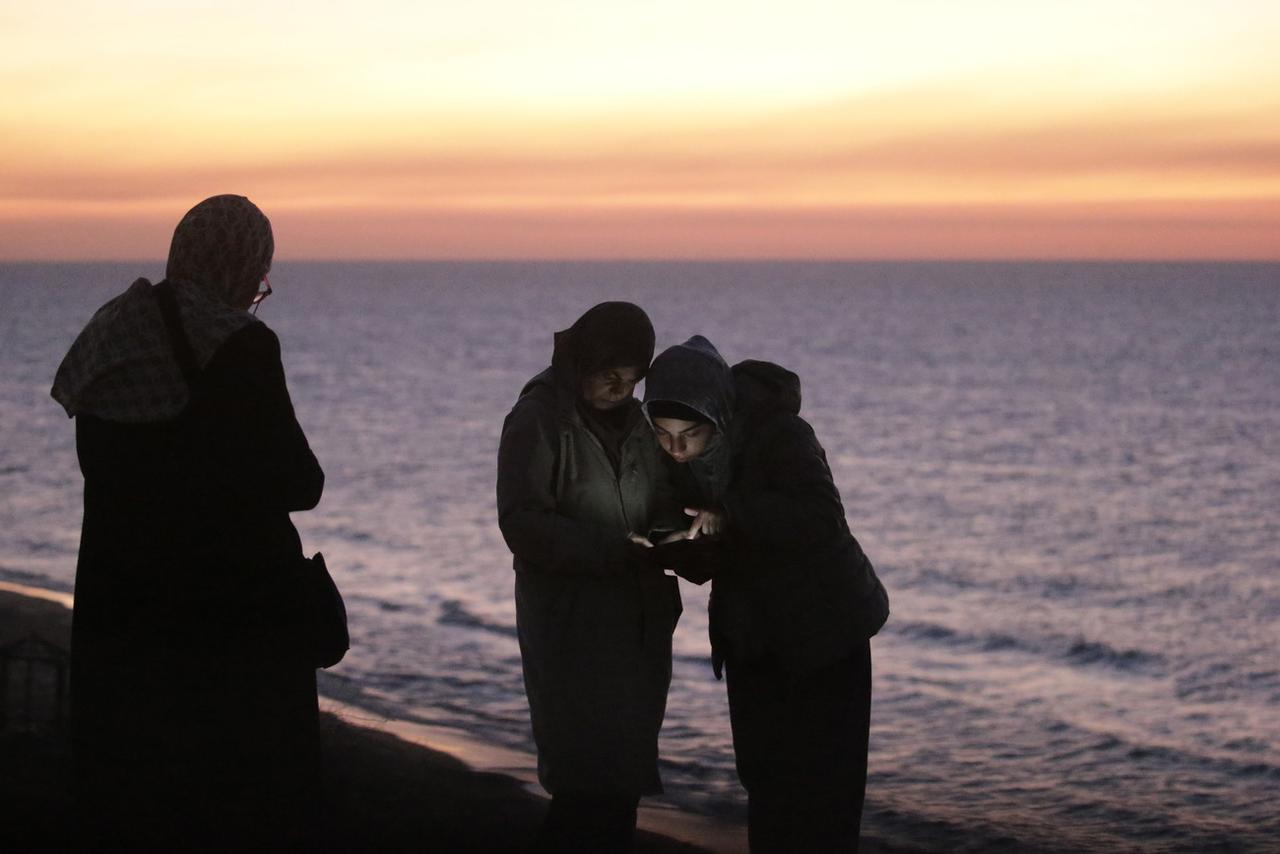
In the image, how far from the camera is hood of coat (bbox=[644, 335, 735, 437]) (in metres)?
3.63

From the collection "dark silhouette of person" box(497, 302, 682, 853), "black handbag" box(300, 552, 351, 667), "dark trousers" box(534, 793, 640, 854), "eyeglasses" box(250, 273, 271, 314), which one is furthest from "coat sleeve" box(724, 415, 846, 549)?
"eyeglasses" box(250, 273, 271, 314)

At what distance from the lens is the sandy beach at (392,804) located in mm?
4996

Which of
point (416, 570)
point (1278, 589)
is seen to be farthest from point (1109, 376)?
point (416, 570)

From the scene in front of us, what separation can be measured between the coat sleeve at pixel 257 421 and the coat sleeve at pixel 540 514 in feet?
2.38

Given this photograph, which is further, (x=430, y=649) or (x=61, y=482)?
(x=61, y=482)

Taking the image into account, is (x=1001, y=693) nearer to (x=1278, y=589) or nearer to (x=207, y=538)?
(x=1278, y=589)

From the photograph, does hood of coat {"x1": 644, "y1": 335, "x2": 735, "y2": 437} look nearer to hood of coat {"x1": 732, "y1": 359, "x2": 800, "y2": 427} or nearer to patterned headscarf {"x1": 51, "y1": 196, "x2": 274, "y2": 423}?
hood of coat {"x1": 732, "y1": 359, "x2": 800, "y2": 427}

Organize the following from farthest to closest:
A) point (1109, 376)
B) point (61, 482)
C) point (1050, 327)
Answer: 1. point (1050, 327)
2. point (1109, 376)
3. point (61, 482)

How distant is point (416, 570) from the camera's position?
18.4 metres

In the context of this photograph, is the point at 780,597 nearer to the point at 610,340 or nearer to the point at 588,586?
the point at 588,586

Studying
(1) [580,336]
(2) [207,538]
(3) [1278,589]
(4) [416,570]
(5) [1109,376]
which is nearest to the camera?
(2) [207,538]

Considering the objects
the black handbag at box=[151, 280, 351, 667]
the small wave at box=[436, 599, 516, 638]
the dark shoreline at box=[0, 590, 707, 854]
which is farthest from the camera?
the small wave at box=[436, 599, 516, 638]

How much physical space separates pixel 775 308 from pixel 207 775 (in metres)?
128

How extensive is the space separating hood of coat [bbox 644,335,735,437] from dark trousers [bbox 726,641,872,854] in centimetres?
73
